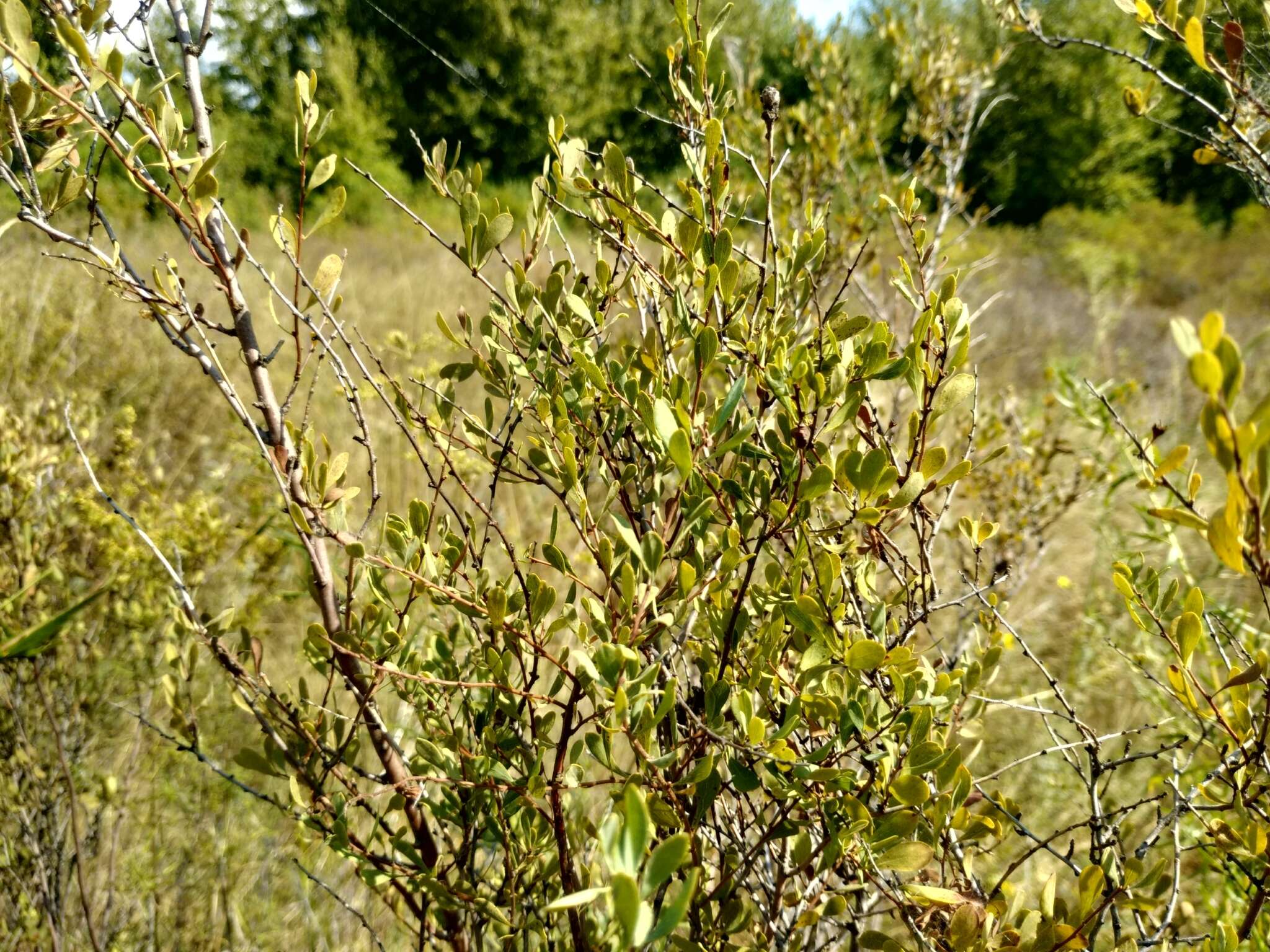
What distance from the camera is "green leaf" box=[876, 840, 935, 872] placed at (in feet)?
2.15

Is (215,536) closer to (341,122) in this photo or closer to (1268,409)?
(1268,409)

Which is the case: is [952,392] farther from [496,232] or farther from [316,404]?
[316,404]

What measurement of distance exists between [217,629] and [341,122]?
1250 centimetres

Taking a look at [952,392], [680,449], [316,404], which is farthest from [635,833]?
[316,404]

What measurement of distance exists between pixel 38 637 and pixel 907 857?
0.63 meters

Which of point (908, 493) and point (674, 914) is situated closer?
point (674, 914)

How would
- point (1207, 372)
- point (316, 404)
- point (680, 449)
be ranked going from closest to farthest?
point (1207, 372)
point (680, 449)
point (316, 404)

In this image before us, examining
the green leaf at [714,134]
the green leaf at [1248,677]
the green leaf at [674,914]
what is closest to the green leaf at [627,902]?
the green leaf at [674,914]

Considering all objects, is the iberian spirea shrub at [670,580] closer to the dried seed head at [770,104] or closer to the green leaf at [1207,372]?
the dried seed head at [770,104]

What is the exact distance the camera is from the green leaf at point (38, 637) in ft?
1.46

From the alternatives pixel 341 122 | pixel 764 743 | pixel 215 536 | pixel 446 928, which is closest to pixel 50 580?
pixel 215 536

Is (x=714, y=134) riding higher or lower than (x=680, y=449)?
higher

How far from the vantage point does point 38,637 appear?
1.48 ft

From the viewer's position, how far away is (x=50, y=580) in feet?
6.34
